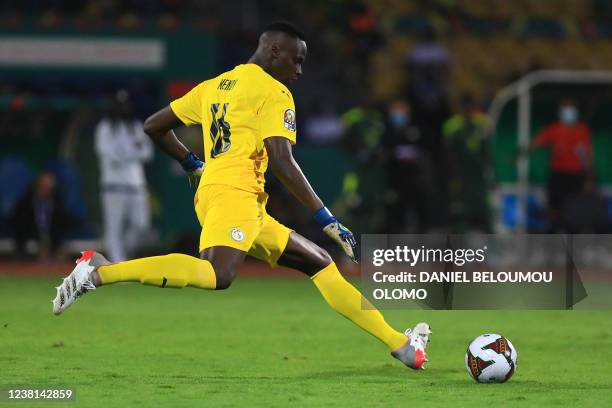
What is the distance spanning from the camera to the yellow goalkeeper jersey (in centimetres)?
766

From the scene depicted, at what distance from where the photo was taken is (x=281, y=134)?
7.61 metres

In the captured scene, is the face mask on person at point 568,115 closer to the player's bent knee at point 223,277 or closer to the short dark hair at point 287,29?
the short dark hair at point 287,29

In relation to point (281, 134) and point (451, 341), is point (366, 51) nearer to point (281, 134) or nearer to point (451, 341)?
point (451, 341)

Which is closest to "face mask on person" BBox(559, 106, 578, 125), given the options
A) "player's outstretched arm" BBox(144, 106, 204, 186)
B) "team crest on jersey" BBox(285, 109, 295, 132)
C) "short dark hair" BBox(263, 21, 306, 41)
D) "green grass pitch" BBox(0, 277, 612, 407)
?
"green grass pitch" BBox(0, 277, 612, 407)

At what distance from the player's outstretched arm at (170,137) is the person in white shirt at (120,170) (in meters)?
6.81

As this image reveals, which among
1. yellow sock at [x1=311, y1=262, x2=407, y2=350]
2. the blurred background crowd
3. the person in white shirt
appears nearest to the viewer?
yellow sock at [x1=311, y1=262, x2=407, y2=350]

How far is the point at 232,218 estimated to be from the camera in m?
7.68

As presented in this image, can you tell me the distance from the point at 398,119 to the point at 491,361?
31.2ft

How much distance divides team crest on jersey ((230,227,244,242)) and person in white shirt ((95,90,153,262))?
772 cm

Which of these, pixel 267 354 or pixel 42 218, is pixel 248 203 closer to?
pixel 267 354

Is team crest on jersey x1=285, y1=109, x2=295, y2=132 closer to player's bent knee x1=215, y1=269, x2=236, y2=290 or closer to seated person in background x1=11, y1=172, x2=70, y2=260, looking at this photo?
player's bent knee x1=215, y1=269, x2=236, y2=290

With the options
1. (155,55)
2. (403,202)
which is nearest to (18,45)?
(155,55)

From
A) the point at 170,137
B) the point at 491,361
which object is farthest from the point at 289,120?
the point at 491,361

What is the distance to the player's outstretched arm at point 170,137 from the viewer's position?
27.6 ft
